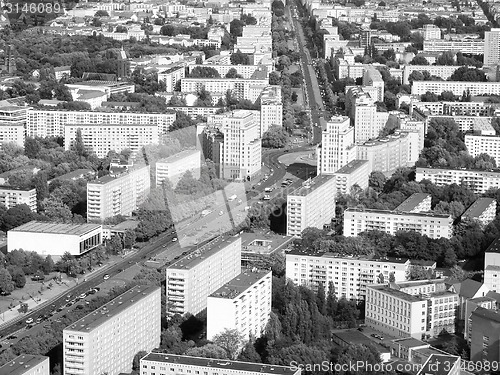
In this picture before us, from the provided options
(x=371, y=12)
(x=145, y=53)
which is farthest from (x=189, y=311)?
(x=371, y=12)

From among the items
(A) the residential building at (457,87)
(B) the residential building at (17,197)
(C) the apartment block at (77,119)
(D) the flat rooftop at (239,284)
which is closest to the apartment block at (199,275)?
(D) the flat rooftop at (239,284)

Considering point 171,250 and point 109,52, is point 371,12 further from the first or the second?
point 171,250

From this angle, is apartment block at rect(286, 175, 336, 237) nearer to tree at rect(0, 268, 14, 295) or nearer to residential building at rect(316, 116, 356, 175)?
residential building at rect(316, 116, 356, 175)

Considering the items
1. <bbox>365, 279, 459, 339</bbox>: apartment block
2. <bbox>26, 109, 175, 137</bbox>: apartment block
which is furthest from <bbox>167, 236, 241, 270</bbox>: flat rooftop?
<bbox>26, 109, 175, 137</bbox>: apartment block

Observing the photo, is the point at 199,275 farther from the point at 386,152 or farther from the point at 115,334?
the point at 386,152

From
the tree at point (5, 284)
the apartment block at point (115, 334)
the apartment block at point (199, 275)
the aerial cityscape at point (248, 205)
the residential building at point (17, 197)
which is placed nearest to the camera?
the apartment block at point (115, 334)

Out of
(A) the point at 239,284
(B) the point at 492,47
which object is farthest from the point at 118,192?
(B) the point at 492,47

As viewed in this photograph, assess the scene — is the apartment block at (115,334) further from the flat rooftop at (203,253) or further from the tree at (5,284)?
the tree at (5,284)
